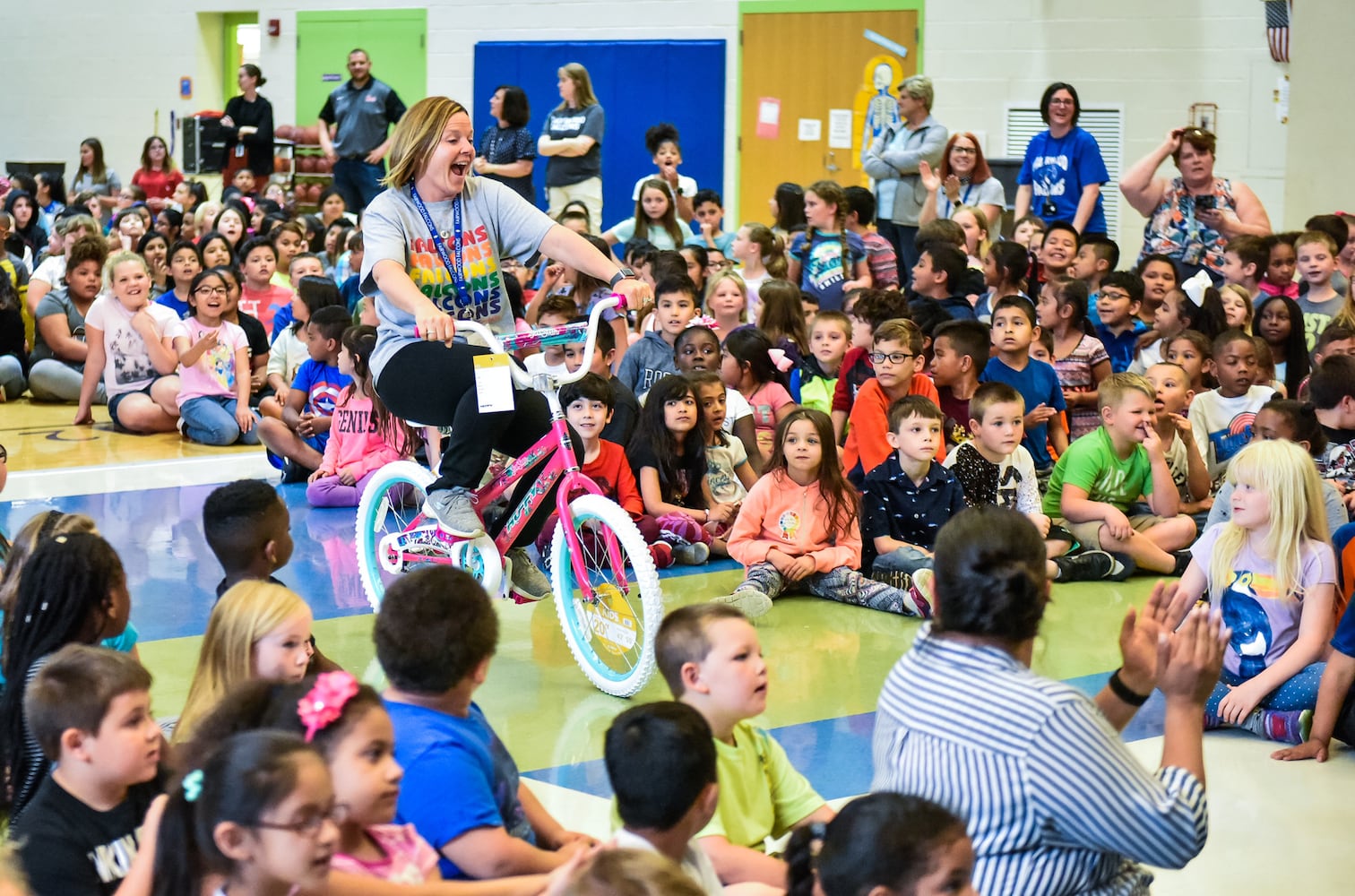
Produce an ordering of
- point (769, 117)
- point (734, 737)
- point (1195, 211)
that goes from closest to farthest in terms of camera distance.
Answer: point (734, 737), point (1195, 211), point (769, 117)

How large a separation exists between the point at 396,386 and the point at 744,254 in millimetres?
4291

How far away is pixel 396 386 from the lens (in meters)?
4.16

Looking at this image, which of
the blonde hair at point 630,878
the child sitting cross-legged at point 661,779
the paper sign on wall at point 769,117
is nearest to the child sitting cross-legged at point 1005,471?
the child sitting cross-legged at point 661,779

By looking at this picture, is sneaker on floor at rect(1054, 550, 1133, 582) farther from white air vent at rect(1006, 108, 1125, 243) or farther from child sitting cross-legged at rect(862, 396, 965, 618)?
white air vent at rect(1006, 108, 1125, 243)

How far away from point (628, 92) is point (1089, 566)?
9108 mm

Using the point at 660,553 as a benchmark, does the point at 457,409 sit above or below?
above

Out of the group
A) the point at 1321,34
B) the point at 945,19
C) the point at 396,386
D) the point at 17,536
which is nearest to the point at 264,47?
the point at 945,19

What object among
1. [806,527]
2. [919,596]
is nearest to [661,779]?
[919,596]

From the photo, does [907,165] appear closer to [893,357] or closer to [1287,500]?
[893,357]

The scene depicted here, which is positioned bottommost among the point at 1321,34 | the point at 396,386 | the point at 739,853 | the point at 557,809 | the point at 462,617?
the point at 557,809

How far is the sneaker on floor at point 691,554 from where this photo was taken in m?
5.51

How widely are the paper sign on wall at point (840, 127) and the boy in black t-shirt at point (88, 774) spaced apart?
10.8 m

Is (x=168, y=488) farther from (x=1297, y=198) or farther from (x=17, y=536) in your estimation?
(x=1297, y=198)

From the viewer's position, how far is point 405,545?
4641mm
